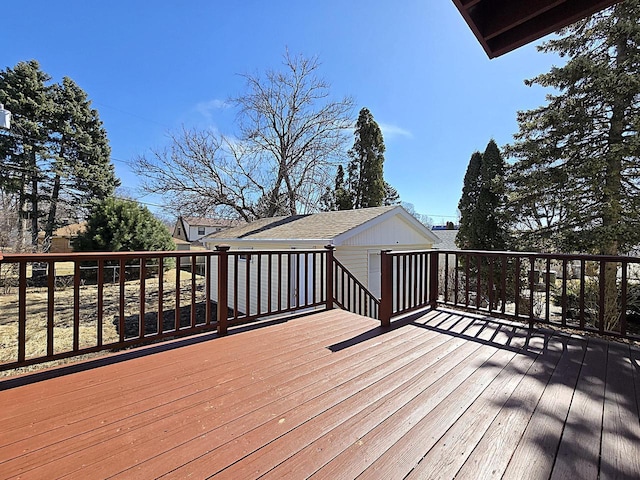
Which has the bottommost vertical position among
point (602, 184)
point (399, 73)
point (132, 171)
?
point (602, 184)

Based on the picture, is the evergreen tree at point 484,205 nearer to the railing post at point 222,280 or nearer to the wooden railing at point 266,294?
the wooden railing at point 266,294

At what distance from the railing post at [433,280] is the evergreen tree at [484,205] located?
21.4 feet

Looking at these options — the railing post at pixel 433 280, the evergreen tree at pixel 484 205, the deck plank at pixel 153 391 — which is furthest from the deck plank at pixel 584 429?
the evergreen tree at pixel 484 205

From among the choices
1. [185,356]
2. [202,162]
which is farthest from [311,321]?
[202,162]

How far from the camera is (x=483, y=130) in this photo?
1013 cm

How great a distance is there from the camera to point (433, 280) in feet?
13.1

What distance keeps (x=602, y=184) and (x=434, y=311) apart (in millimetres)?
6426

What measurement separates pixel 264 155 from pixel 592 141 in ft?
39.6

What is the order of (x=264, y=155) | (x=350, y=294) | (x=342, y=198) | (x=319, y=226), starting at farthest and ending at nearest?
(x=342, y=198), (x=264, y=155), (x=319, y=226), (x=350, y=294)

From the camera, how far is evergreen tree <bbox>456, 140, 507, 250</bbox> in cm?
969

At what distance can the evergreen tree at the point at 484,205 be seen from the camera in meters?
9.69

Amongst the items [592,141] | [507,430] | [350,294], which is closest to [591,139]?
[592,141]

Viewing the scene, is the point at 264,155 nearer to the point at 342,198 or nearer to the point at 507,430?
the point at 342,198

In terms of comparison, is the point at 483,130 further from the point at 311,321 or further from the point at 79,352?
the point at 79,352
